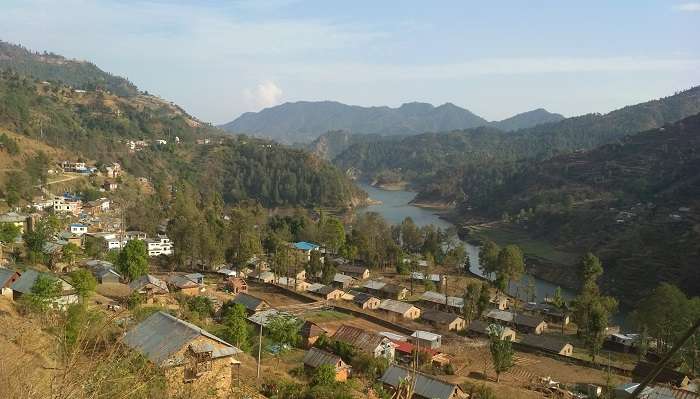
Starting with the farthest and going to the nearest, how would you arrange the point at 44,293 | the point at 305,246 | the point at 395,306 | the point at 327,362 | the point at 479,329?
1. the point at 305,246
2. the point at 395,306
3. the point at 479,329
4. the point at 327,362
5. the point at 44,293

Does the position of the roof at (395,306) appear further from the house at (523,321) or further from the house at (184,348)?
the house at (184,348)

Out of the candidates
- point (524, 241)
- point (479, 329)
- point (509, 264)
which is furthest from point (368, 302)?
point (524, 241)

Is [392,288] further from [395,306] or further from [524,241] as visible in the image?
[524,241]

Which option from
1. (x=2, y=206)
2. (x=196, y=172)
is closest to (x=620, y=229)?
(x=2, y=206)

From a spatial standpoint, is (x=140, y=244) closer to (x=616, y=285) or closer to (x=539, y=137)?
(x=616, y=285)

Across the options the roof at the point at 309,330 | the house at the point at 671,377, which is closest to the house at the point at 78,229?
the roof at the point at 309,330

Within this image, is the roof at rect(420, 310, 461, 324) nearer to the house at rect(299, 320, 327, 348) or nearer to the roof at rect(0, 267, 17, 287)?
the house at rect(299, 320, 327, 348)
